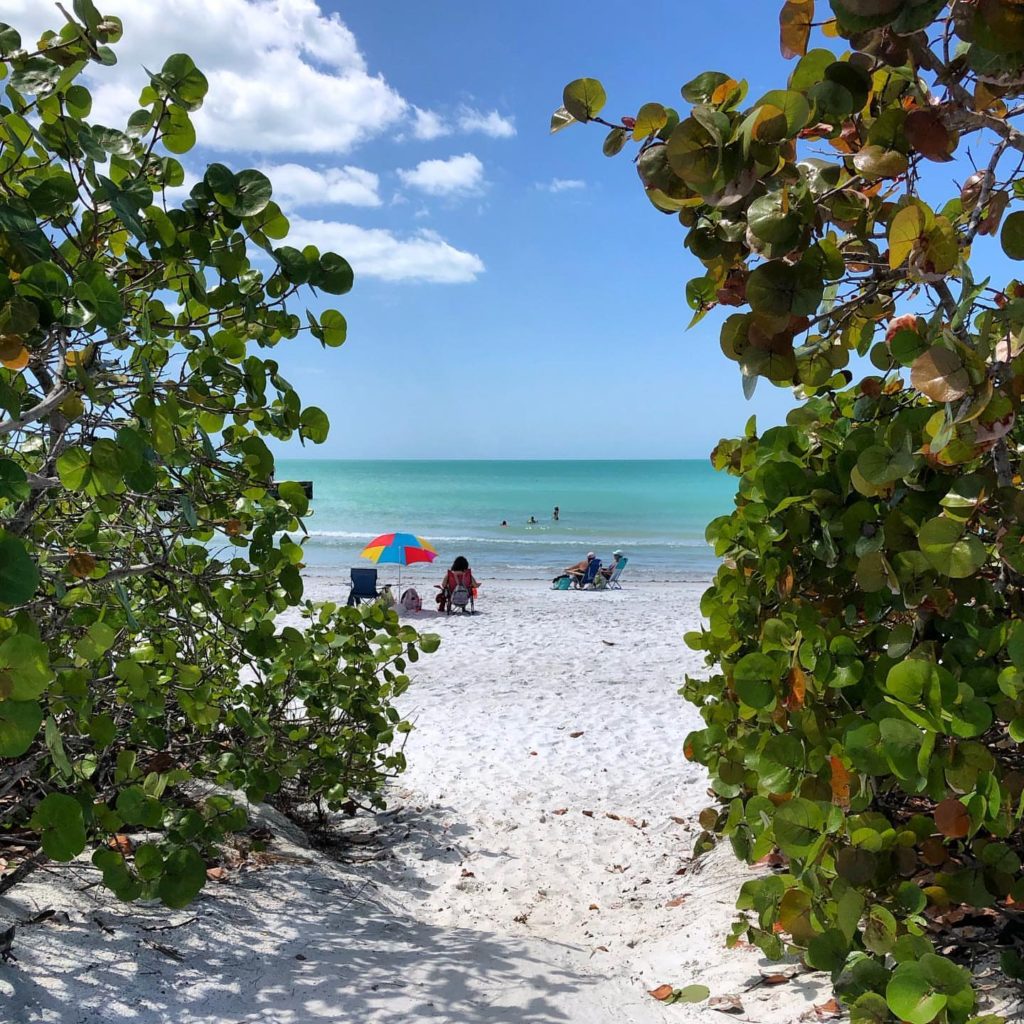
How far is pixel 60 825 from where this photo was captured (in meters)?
1.79

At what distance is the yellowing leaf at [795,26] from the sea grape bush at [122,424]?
1.22 m

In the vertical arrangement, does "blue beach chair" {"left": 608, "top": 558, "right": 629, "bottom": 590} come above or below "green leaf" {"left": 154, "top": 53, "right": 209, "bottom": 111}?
below

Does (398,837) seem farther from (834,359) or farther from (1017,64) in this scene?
(1017,64)

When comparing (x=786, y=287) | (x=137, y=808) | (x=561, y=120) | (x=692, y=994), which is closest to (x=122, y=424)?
(x=137, y=808)

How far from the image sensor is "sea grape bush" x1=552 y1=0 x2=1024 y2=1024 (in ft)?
4.70

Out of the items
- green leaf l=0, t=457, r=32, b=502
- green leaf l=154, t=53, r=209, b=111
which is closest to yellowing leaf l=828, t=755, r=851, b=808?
green leaf l=0, t=457, r=32, b=502

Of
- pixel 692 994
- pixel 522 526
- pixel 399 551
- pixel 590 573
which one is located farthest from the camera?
pixel 522 526

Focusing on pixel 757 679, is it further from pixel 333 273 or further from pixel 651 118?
pixel 333 273

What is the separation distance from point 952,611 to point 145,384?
80.9 inches

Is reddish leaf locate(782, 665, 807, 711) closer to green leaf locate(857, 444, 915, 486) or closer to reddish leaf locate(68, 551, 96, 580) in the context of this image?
green leaf locate(857, 444, 915, 486)

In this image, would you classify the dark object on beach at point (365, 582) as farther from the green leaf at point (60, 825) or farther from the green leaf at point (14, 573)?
the green leaf at point (14, 573)

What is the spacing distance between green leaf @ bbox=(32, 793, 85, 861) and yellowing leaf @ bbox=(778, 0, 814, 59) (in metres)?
2.27

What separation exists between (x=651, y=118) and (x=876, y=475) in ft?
2.91

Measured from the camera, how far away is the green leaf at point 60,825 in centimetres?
179
